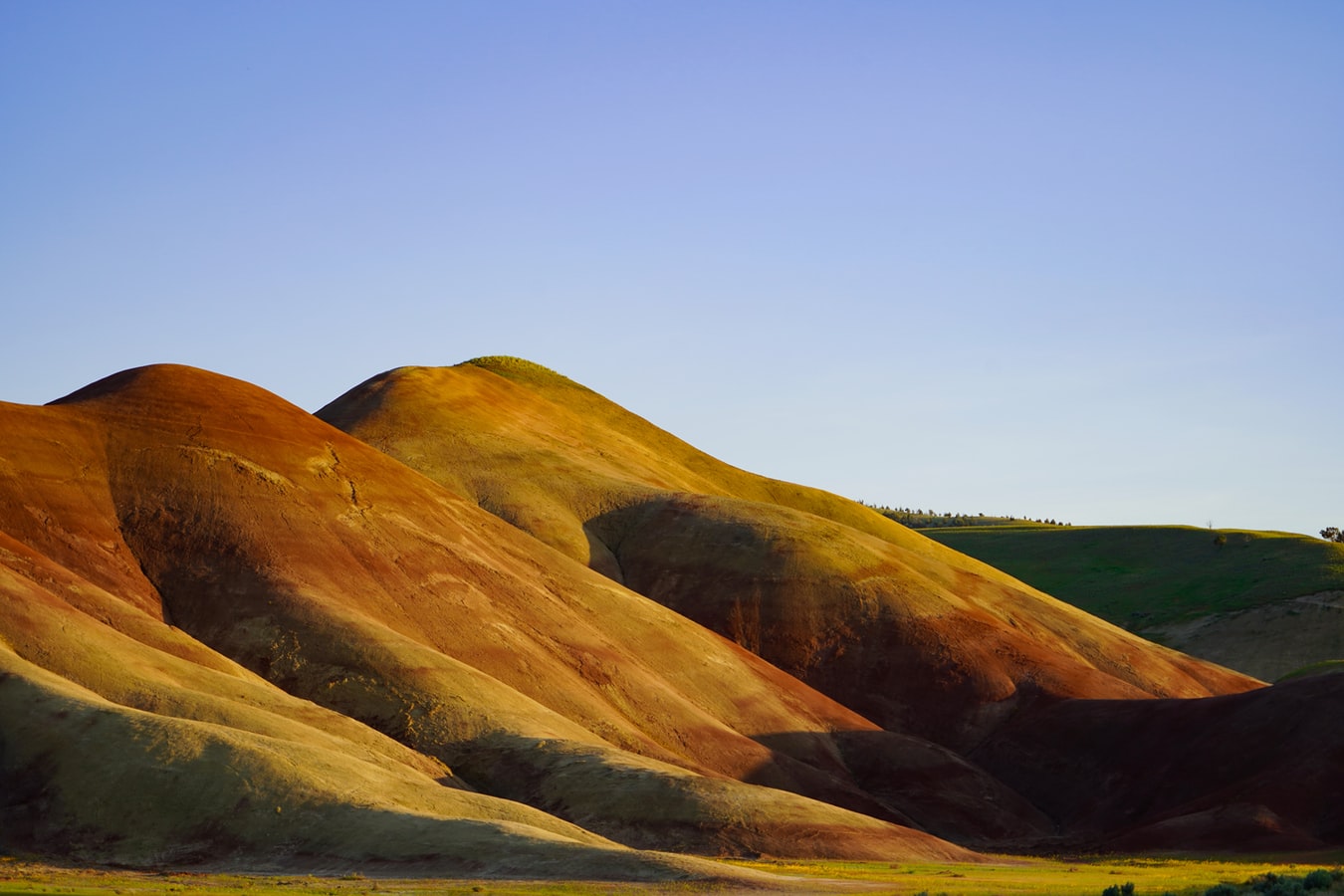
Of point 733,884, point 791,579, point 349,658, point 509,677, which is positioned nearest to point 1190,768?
point 791,579

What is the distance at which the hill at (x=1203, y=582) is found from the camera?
119 m

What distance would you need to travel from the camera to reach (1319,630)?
11869 cm

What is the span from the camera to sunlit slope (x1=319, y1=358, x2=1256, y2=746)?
80.2 metres

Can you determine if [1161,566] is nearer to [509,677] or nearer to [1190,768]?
[1190,768]

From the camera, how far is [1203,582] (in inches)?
5315

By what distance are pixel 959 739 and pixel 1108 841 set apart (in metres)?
16.2

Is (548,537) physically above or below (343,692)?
above

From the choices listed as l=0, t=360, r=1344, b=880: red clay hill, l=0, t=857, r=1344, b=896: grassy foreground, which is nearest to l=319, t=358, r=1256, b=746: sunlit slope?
l=0, t=360, r=1344, b=880: red clay hill

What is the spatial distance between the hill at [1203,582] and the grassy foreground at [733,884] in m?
75.2

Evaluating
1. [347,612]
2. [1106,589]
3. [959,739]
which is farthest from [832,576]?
[1106,589]

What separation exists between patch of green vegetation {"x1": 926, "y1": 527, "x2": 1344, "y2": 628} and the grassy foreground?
84289 mm

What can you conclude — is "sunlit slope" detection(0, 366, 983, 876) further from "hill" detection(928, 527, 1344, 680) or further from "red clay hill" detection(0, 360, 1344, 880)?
"hill" detection(928, 527, 1344, 680)

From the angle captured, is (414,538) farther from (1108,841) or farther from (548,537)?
(1108,841)

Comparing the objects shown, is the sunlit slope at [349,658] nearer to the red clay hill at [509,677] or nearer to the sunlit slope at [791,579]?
the red clay hill at [509,677]
